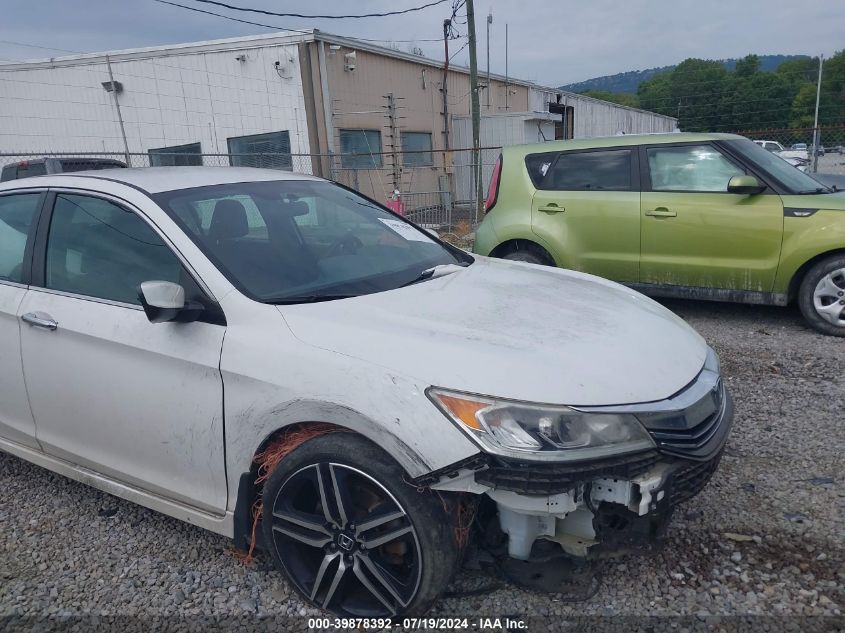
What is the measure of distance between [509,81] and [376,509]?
24.9 meters

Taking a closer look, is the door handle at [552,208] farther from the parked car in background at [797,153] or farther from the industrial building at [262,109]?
the parked car in background at [797,153]

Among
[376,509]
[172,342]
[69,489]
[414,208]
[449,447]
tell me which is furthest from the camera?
[414,208]

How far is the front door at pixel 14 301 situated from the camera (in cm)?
316

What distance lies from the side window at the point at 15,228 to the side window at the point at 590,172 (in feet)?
15.3

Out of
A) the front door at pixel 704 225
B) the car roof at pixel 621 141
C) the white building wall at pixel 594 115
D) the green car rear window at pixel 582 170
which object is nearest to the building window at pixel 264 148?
the car roof at pixel 621 141

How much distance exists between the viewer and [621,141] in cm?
654

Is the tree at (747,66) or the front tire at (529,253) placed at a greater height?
the tree at (747,66)

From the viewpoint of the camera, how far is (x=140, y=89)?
666 inches

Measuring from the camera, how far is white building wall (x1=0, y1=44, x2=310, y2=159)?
15.5m

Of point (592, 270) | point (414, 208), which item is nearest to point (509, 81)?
point (414, 208)

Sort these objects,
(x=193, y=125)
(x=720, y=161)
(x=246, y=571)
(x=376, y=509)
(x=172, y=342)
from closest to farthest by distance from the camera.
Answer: (x=376, y=509) → (x=172, y=342) → (x=246, y=571) → (x=720, y=161) → (x=193, y=125)

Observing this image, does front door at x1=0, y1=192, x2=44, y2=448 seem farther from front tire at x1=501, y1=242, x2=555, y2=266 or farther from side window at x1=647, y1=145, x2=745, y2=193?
side window at x1=647, y1=145, x2=745, y2=193

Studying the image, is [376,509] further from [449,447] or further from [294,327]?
[294,327]

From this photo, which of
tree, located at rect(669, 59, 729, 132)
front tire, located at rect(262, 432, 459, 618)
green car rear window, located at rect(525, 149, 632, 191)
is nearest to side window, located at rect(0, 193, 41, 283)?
front tire, located at rect(262, 432, 459, 618)
